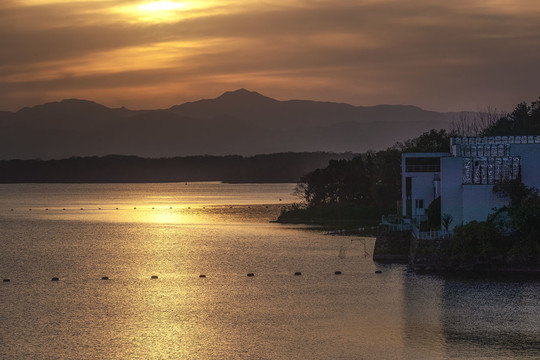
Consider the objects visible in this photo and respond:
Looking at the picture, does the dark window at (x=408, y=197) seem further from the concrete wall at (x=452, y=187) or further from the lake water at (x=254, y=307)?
the concrete wall at (x=452, y=187)

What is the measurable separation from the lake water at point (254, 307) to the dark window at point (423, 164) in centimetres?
806

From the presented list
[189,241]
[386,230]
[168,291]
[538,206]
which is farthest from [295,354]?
[189,241]

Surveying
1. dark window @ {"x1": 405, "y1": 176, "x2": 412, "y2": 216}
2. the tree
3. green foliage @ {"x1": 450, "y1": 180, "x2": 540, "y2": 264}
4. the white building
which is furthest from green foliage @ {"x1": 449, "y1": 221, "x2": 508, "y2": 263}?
dark window @ {"x1": 405, "y1": 176, "x2": 412, "y2": 216}

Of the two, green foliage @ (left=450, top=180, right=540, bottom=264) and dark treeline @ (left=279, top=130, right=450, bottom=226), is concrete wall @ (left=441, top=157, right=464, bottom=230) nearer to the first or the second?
green foliage @ (left=450, top=180, right=540, bottom=264)

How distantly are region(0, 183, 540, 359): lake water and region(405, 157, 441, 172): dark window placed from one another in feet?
26.4

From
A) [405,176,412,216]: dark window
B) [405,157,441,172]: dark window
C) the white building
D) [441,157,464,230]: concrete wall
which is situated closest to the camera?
the white building

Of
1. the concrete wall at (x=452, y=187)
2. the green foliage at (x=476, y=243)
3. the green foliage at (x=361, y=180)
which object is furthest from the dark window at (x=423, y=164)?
the green foliage at (x=361, y=180)

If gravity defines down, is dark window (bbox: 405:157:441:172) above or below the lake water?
above

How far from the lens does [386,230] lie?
230 feet

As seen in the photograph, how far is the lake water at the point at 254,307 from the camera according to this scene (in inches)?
1594

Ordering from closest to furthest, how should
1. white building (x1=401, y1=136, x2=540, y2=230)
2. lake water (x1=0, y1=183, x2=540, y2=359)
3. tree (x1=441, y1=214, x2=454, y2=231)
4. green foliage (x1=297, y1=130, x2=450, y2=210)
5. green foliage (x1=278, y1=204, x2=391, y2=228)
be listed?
lake water (x1=0, y1=183, x2=540, y2=359), white building (x1=401, y1=136, x2=540, y2=230), tree (x1=441, y1=214, x2=454, y2=231), green foliage (x1=278, y1=204, x2=391, y2=228), green foliage (x1=297, y1=130, x2=450, y2=210)

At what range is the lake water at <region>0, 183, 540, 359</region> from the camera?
40500 mm

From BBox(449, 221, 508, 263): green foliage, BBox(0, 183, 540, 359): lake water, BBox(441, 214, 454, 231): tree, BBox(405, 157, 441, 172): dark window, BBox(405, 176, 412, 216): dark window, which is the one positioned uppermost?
BBox(405, 157, 441, 172): dark window

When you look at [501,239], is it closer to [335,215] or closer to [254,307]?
[254,307]
